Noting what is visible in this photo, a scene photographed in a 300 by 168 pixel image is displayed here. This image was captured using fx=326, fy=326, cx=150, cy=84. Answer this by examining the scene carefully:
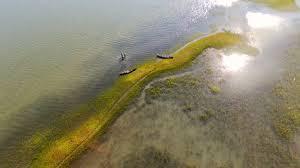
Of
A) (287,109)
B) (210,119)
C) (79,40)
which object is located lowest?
(287,109)

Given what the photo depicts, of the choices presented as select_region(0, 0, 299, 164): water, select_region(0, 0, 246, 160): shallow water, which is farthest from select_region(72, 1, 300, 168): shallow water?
select_region(0, 0, 246, 160): shallow water

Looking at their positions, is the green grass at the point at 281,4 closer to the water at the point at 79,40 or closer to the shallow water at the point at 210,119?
the water at the point at 79,40

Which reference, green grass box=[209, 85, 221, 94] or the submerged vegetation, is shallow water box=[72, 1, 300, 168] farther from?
the submerged vegetation

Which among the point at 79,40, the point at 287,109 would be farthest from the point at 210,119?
the point at 79,40

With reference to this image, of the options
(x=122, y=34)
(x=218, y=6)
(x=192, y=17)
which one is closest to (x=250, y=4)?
(x=218, y=6)

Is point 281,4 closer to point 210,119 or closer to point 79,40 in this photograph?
point 210,119
